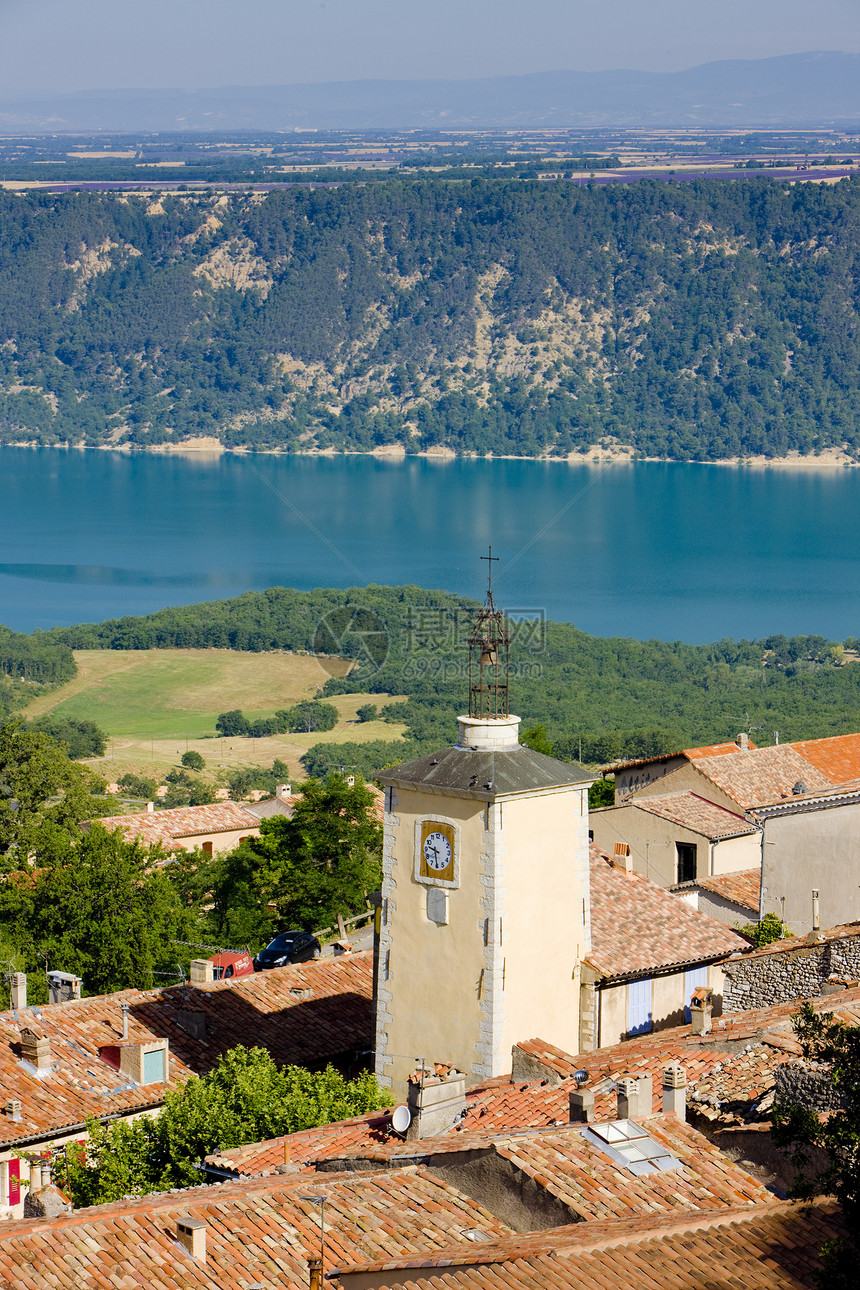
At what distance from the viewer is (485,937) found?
12.1m

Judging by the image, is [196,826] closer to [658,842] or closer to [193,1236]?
[658,842]

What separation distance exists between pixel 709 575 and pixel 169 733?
74799 millimetres

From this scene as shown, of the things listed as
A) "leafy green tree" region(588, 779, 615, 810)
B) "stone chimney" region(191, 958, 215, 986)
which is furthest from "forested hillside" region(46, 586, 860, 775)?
"stone chimney" region(191, 958, 215, 986)

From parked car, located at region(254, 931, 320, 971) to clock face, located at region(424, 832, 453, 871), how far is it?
762 cm

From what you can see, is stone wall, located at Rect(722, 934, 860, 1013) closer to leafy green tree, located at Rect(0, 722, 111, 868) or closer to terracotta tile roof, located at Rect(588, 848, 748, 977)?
terracotta tile roof, located at Rect(588, 848, 748, 977)

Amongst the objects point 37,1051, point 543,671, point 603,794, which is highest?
point 37,1051

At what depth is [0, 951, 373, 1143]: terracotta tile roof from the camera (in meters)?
14.1

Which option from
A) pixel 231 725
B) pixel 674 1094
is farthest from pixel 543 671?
pixel 674 1094

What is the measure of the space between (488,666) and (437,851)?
5.15 ft

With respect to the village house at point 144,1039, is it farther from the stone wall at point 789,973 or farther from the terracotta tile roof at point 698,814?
the terracotta tile roof at point 698,814

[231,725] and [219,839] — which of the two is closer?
[219,839]

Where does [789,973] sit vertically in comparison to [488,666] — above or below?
below

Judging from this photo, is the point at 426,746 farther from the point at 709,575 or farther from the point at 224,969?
the point at 709,575

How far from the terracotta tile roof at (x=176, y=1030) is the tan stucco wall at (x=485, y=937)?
2541 mm
